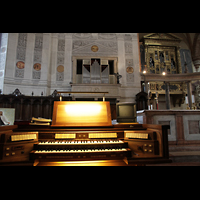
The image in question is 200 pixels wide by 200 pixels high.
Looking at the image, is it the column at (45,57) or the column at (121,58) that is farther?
the column at (121,58)

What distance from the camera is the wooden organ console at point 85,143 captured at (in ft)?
7.02

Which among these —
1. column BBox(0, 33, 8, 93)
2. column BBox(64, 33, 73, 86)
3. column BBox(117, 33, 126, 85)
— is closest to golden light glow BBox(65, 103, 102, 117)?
column BBox(64, 33, 73, 86)

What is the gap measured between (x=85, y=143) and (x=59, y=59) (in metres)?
9.16

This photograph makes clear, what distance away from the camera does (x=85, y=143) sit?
2.27 metres

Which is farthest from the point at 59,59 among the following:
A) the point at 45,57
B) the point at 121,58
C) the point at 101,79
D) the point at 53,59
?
the point at 121,58

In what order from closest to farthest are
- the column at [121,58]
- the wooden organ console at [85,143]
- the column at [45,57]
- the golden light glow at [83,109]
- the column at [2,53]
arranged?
the wooden organ console at [85,143], the golden light glow at [83,109], the column at [2,53], the column at [45,57], the column at [121,58]

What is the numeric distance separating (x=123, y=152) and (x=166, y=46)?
1204 cm

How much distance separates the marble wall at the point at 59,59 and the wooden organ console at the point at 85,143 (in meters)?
6.90

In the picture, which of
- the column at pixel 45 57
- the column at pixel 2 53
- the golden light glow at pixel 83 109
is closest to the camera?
the golden light glow at pixel 83 109

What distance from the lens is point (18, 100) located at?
8711mm

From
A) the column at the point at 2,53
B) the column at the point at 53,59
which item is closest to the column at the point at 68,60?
the column at the point at 53,59

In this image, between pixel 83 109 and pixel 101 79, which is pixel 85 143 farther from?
pixel 101 79

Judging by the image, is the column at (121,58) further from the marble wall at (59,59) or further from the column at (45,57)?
the column at (45,57)
